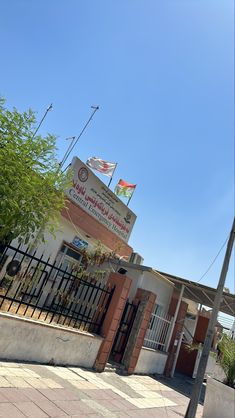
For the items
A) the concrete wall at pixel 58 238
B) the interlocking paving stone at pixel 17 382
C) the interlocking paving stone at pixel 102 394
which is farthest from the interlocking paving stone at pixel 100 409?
the concrete wall at pixel 58 238

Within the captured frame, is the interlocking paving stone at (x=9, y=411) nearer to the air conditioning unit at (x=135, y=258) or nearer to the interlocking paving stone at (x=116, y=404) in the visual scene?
the interlocking paving stone at (x=116, y=404)

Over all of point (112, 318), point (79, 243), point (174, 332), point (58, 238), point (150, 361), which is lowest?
point (150, 361)

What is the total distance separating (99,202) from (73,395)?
925cm

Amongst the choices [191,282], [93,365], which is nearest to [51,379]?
[93,365]

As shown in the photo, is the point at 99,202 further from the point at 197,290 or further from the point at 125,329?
the point at 197,290

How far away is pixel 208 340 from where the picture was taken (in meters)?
8.07

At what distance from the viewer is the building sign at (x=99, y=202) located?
13078 millimetres

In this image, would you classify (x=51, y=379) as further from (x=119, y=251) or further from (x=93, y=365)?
(x=119, y=251)

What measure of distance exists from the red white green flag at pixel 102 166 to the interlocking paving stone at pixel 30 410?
45.1 feet

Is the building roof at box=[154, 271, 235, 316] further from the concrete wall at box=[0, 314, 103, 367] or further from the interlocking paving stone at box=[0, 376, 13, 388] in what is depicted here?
the interlocking paving stone at box=[0, 376, 13, 388]

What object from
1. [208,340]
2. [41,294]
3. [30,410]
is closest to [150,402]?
[208,340]

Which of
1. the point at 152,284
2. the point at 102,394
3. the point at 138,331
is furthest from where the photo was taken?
the point at 152,284

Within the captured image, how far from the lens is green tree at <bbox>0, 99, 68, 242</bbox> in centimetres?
698

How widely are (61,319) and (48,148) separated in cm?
416
